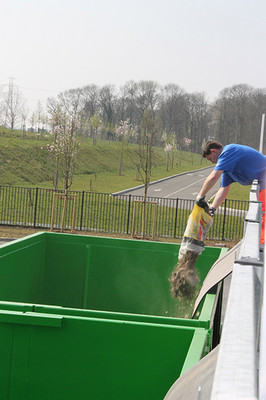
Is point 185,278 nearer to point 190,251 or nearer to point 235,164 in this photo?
point 190,251

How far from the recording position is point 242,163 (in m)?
5.48

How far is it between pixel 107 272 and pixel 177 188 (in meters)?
39.7

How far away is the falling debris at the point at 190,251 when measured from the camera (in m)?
4.89

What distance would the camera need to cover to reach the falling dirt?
533 centimetres

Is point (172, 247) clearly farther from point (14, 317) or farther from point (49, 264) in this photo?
point (14, 317)

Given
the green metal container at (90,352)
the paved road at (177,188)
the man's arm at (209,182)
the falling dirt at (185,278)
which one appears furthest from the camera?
the paved road at (177,188)

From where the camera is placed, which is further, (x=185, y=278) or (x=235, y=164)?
(x=185, y=278)

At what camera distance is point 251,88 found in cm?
8700

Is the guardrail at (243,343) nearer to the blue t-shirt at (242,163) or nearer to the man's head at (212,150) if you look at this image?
the blue t-shirt at (242,163)

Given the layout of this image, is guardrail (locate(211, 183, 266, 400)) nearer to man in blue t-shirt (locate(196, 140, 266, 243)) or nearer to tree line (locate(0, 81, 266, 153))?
man in blue t-shirt (locate(196, 140, 266, 243))

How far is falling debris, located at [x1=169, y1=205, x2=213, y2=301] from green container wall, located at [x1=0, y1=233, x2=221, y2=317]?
1019 mm

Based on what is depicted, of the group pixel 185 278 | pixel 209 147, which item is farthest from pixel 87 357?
pixel 209 147

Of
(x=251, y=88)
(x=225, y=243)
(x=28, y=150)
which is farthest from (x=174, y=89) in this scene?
(x=225, y=243)

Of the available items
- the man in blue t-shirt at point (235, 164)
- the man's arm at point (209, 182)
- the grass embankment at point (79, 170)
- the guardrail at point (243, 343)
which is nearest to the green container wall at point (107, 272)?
the man in blue t-shirt at point (235, 164)
